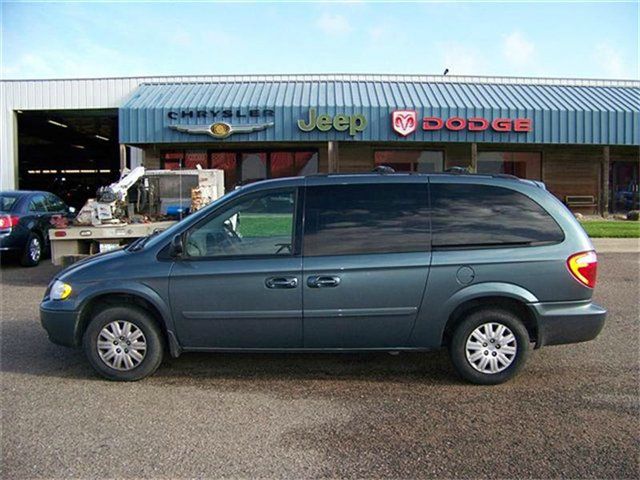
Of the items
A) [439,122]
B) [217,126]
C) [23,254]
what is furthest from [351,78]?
[23,254]

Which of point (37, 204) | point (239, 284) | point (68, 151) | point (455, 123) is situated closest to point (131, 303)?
point (239, 284)

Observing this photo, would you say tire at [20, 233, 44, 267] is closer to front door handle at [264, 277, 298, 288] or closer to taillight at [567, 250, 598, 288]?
front door handle at [264, 277, 298, 288]

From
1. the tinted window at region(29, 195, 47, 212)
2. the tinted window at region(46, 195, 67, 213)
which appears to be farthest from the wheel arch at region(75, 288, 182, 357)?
the tinted window at region(46, 195, 67, 213)

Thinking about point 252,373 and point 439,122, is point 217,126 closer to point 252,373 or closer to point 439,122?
point 439,122

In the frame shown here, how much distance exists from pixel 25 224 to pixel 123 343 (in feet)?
27.4

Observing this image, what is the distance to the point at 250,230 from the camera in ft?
16.3

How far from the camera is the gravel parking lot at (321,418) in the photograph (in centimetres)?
343

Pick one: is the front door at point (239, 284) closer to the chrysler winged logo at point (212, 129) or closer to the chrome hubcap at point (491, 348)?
the chrome hubcap at point (491, 348)

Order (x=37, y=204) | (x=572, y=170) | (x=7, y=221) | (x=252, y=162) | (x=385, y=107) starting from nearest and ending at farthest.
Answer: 1. (x=7, y=221)
2. (x=37, y=204)
3. (x=385, y=107)
4. (x=252, y=162)
5. (x=572, y=170)

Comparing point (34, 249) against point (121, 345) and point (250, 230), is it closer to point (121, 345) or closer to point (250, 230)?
point (121, 345)

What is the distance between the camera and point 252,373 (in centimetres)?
518

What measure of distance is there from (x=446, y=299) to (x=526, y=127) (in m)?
16.8

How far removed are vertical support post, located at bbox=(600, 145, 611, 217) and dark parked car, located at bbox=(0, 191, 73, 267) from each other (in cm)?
1908

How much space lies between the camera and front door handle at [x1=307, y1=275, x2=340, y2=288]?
468 cm
